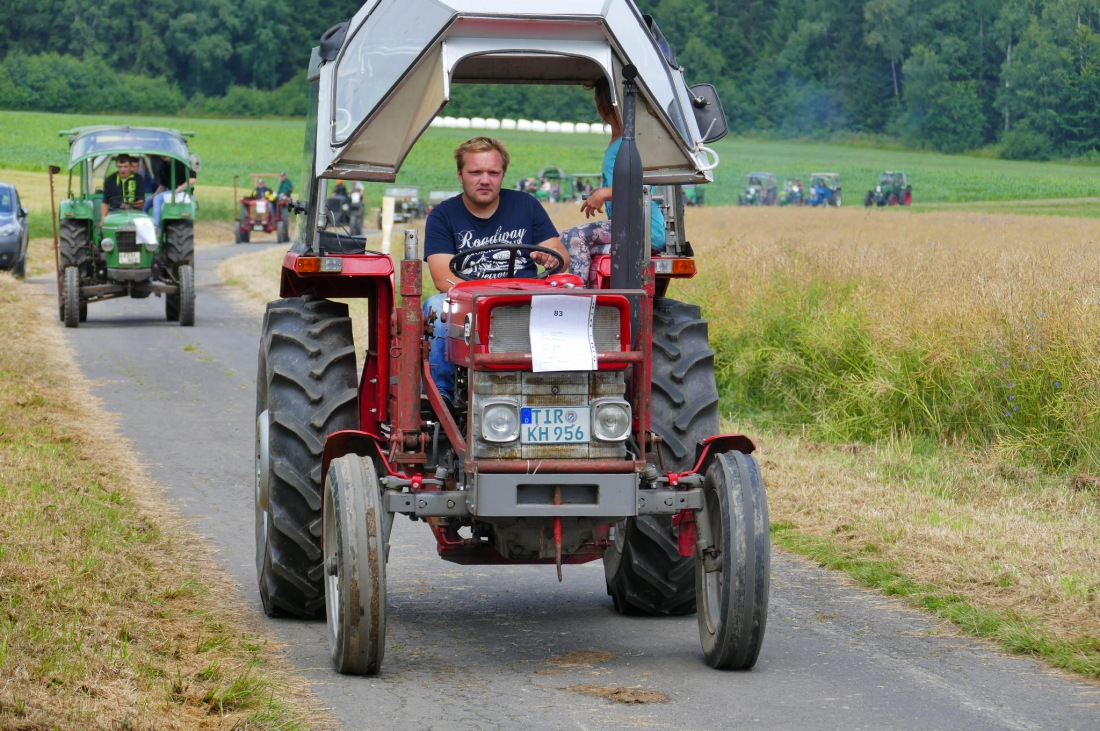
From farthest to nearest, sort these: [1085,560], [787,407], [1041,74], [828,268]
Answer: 1. [1041,74]
2. [828,268]
3. [787,407]
4. [1085,560]

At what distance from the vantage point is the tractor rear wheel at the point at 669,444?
6176mm

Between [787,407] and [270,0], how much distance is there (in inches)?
3712

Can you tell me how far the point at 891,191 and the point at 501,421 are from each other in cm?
3294

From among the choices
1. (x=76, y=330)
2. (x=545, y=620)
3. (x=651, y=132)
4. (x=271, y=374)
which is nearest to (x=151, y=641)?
(x=271, y=374)

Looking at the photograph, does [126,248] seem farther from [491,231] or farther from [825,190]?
[825,190]

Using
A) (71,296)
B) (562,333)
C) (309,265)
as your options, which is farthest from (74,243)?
(562,333)

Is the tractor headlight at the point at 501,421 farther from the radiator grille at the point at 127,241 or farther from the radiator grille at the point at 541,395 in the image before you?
the radiator grille at the point at 127,241

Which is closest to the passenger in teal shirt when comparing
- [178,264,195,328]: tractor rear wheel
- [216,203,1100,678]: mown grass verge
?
[216,203,1100,678]: mown grass verge

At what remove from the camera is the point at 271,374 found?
636 cm

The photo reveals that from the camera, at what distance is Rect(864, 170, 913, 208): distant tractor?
32125mm

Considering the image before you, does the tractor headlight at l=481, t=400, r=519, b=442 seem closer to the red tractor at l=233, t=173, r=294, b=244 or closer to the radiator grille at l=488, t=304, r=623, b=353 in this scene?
the radiator grille at l=488, t=304, r=623, b=353

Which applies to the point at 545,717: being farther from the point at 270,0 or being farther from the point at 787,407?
the point at 270,0

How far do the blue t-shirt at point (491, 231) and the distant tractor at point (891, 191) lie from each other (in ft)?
76.6

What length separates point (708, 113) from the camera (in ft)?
21.3
